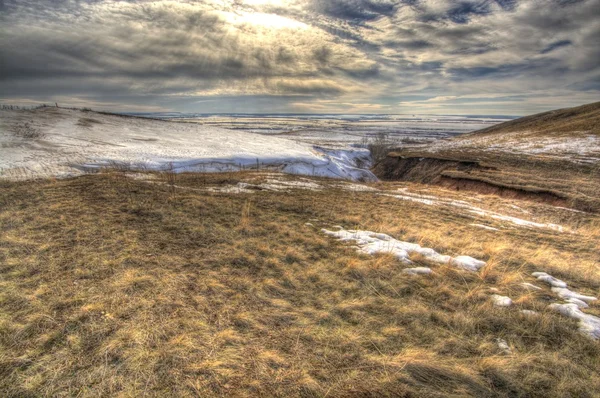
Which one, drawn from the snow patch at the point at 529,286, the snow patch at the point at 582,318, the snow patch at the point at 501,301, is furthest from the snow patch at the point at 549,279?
the snow patch at the point at 501,301

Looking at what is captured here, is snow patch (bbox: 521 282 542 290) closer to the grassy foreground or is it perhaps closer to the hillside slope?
the grassy foreground

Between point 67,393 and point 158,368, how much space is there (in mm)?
774

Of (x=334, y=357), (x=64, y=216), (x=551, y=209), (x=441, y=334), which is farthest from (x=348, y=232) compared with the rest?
(x=551, y=209)

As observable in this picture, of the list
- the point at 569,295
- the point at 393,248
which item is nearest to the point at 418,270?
the point at 393,248

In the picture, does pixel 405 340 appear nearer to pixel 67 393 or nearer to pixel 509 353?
pixel 509 353

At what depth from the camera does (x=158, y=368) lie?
2.91 metres

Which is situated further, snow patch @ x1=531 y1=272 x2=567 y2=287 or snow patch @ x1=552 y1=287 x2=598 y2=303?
snow patch @ x1=531 y1=272 x2=567 y2=287

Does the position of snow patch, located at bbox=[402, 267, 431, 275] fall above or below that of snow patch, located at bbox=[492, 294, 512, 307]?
below

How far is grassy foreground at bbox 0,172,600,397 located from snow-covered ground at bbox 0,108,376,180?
9586 millimetres

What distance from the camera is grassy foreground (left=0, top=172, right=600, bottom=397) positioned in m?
2.89

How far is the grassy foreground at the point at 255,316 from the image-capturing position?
2.89 m

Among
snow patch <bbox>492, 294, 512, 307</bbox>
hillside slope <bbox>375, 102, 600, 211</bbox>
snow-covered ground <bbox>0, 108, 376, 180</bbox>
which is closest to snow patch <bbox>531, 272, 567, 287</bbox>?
snow patch <bbox>492, 294, 512, 307</bbox>

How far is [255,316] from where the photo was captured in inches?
153

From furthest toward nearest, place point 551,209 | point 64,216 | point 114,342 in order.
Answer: point 551,209 → point 64,216 → point 114,342
